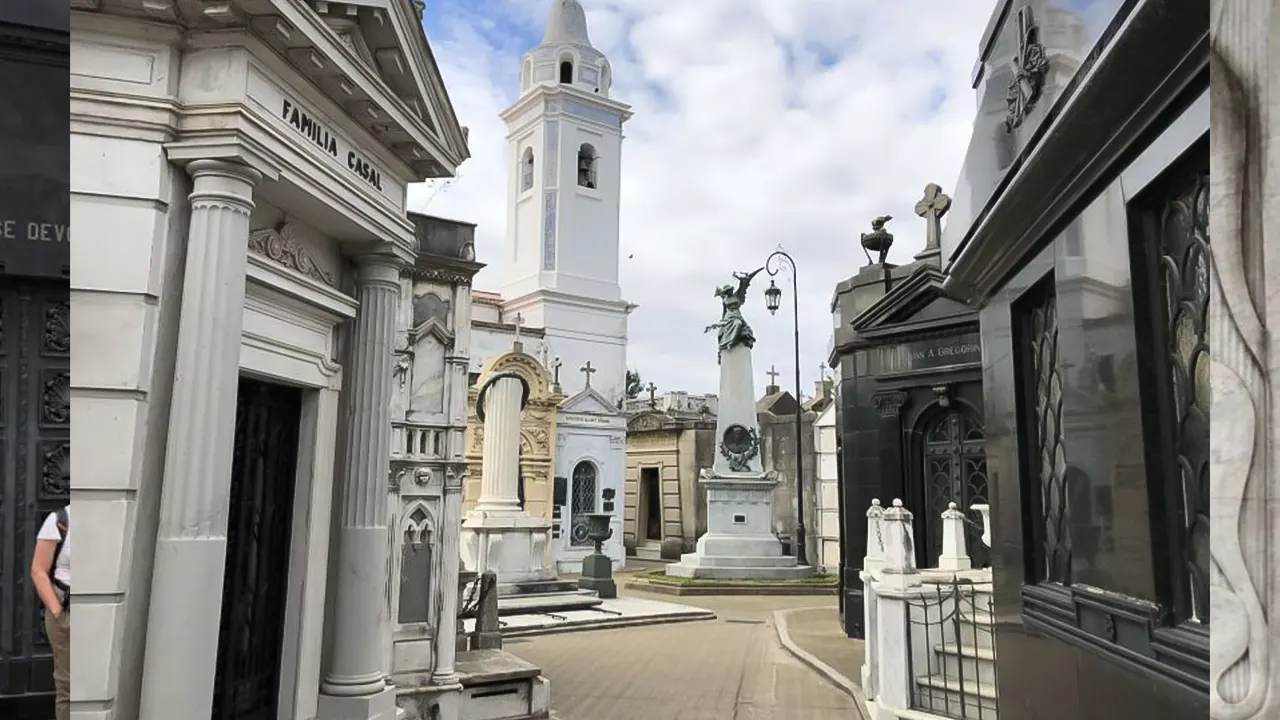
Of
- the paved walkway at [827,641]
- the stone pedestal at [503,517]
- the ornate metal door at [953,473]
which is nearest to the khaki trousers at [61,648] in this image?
the paved walkway at [827,641]

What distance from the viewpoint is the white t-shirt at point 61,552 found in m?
1.80

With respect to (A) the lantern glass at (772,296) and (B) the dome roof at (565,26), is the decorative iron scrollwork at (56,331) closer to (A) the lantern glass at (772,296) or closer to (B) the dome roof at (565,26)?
(A) the lantern glass at (772,296)

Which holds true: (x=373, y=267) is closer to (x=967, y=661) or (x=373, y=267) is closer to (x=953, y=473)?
(x=967, y=661)

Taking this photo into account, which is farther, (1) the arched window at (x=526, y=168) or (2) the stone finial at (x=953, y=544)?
(1) the arched window at (x=526, y=168)

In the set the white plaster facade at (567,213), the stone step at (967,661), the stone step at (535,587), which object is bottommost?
the stone step at (535,587)

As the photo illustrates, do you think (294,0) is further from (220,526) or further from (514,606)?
(514,606)

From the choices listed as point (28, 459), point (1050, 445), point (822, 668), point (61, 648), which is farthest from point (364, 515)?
point (822, 668)

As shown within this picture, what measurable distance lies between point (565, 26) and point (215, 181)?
31368 millimetres

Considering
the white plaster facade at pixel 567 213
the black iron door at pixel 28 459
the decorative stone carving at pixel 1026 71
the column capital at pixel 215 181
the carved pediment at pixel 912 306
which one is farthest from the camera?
the white plaster facade at pixel 567 213

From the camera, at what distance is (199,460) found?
369cm

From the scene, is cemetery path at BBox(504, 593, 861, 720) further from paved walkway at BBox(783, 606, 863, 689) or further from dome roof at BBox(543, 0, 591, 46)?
dome roof at BBox(543, 0, 591, 46)

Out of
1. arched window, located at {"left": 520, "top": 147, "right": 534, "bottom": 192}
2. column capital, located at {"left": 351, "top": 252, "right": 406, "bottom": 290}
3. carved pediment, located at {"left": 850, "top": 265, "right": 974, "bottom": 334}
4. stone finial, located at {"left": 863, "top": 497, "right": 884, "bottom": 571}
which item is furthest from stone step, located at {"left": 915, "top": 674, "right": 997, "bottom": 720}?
arched window, located at {"left": 520, "top": 147, "right": 534, "bottom": 192}

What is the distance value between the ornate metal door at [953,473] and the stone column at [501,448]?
23.7 feet

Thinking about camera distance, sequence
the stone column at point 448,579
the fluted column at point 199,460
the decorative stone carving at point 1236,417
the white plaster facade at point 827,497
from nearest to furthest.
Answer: the decorative stone carving at point 1236,417 < the fluted column at point 199,460 < the stone column at point 448,579 < the white plaster facade at point 827,497
